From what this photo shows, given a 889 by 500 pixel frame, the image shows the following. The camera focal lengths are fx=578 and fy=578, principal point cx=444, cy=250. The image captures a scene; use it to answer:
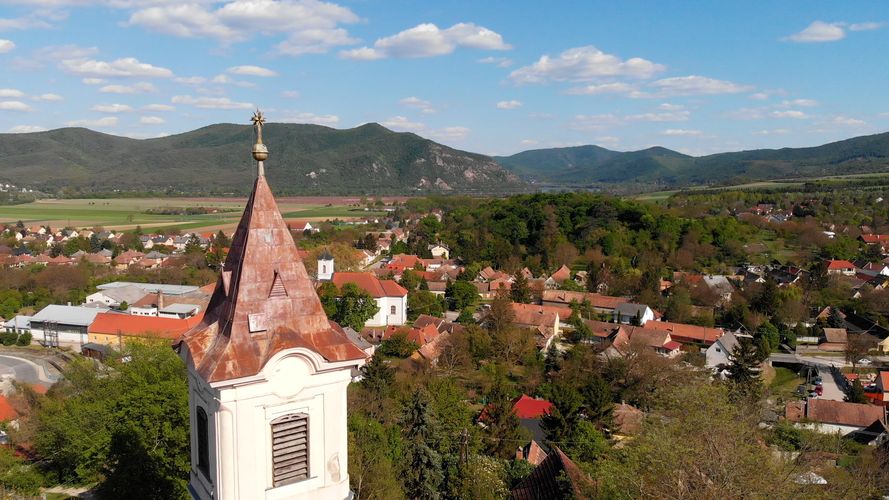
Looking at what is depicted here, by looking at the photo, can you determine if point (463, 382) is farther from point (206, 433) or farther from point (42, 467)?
point (206, 433)

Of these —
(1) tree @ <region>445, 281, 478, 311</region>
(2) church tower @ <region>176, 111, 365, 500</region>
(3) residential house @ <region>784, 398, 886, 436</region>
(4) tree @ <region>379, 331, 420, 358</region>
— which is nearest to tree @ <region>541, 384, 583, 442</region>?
(3) residential house @ <region>784, 398, 886, 436</region>

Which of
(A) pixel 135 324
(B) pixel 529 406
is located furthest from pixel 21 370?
(B) pixel 529 406

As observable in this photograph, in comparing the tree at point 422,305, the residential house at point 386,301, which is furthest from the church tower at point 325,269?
the tree at point 422,305

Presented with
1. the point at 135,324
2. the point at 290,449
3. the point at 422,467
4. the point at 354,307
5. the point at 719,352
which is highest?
the point at 290,449

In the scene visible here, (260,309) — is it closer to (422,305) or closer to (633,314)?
(422,305)

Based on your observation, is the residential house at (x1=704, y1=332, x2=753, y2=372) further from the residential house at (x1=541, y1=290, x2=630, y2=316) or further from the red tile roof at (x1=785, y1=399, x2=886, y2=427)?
the residential house at (x1=541, y1=290, x2=630, y2=316)

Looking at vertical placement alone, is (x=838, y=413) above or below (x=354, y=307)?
below
